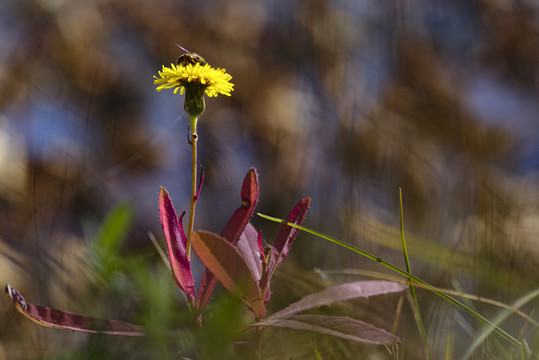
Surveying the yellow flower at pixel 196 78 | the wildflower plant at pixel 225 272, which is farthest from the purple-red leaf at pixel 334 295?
the yellow flower at pixel 196 78

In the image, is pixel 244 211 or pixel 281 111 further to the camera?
pixel 281 111

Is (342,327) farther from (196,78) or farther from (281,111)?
(281,111)

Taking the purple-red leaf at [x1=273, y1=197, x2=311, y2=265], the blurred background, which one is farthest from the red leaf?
the blurred background

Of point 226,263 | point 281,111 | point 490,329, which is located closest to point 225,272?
point 226,263

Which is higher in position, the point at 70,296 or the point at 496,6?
the point at 496,6

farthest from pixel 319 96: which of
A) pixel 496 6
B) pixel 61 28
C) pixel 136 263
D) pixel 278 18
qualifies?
pixel 136 263

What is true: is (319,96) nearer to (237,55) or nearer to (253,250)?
(237,55)

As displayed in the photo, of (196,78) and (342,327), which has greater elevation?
(196,78)
